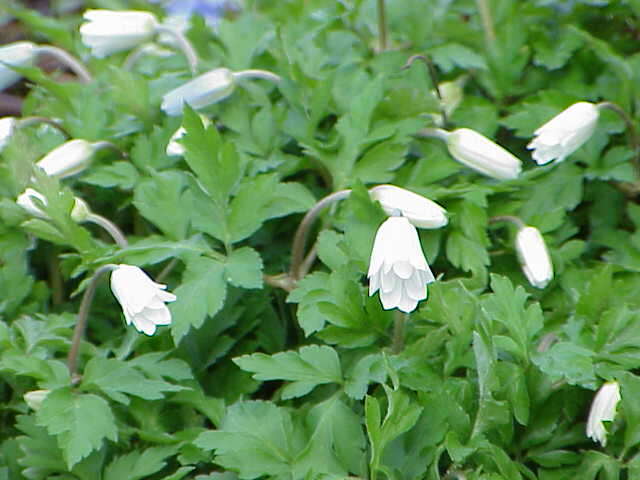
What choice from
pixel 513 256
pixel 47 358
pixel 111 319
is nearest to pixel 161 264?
pixel 111 319

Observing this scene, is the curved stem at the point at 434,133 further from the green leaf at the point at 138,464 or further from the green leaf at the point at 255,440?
the green leaf at the point at 138,464

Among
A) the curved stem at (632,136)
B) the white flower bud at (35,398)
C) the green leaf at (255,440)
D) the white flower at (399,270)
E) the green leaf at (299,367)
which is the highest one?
the white flower at (399,270)

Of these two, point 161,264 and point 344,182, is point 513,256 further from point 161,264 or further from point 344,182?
point 161,264

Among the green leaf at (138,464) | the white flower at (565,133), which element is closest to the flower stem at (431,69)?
the white flower at (565,133)

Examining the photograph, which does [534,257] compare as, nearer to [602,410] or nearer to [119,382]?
[602,410]

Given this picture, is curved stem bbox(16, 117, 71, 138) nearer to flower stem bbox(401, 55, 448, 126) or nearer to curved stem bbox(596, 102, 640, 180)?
flower stem bbox(401, 55, 448, 126)

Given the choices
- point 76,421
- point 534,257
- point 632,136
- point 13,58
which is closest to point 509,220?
point 534,257
